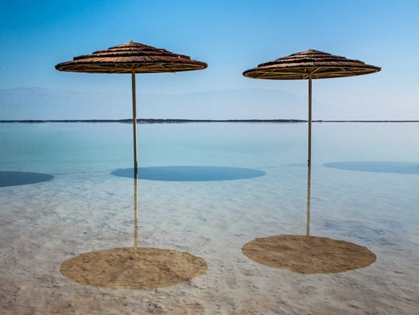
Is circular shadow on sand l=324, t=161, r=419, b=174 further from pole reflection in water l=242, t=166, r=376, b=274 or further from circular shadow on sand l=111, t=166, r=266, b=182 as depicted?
pole reflection in water l=242, t=166, r=376, b=274

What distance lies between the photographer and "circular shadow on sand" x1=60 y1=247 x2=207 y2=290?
3.13 metres

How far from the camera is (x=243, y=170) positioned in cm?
939

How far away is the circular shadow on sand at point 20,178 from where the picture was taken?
7.48m

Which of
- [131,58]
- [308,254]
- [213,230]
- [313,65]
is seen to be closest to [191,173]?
[131,58]

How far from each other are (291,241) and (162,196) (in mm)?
2532

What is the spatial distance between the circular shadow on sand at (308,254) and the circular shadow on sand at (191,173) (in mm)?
3809

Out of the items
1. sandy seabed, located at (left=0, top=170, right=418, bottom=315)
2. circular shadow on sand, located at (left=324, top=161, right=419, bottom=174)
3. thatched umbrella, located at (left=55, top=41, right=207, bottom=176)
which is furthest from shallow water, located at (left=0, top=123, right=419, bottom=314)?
thatched umbrella, located at (left=55, top=41, right=207, bottom=176)

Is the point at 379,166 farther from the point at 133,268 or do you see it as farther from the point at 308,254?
the point at 133,268

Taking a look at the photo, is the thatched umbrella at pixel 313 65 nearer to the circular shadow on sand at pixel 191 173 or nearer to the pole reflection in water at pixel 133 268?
the circular shadow on sand at pixel 191 173

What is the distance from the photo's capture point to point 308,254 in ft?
12.2

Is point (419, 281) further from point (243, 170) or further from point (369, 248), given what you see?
point (243, 170)

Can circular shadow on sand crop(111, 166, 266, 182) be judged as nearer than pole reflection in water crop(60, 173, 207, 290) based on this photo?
No

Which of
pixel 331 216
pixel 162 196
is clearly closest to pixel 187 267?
pixel 331 216

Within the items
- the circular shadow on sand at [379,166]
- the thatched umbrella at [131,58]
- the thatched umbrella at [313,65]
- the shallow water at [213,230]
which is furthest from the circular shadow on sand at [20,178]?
the circular shadow on sand at [379,166]
